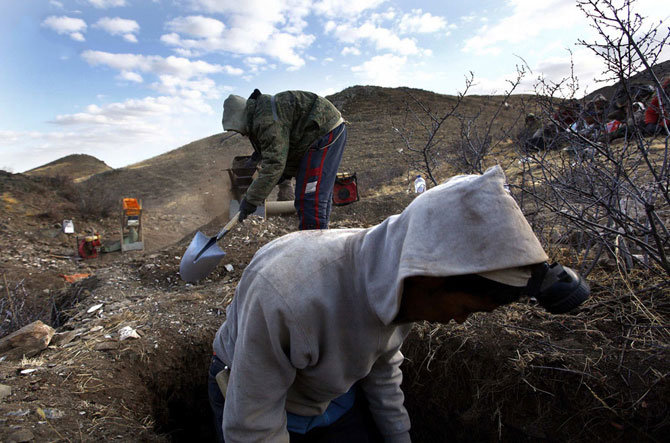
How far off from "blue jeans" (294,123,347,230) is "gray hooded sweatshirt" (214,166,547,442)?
2038mm

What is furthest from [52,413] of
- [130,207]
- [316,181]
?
[130,207]

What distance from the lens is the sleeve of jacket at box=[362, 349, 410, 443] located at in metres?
1.62

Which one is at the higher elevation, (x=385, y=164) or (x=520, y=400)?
(x=385, y=164)

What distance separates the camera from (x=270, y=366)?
3.62 ft

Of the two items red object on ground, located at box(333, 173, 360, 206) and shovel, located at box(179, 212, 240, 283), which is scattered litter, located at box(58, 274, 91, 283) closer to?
shovel, located at box(179, 212, 240, 283)

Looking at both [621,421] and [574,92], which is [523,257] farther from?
[574,92]

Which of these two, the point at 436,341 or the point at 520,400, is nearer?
the point at 520,400

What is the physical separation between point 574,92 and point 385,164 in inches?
410

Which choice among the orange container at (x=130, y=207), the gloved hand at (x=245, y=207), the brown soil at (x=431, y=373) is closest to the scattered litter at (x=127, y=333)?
the brown soil at (x=431, y=373)

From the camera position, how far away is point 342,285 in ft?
3.70

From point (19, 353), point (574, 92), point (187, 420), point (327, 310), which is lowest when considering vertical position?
point (187, 420)

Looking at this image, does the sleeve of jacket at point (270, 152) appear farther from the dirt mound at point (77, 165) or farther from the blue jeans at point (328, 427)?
the dirt mound at point (77, 165)

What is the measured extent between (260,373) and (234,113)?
261 cm

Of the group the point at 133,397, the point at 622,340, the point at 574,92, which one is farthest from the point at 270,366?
the point at 574,92
